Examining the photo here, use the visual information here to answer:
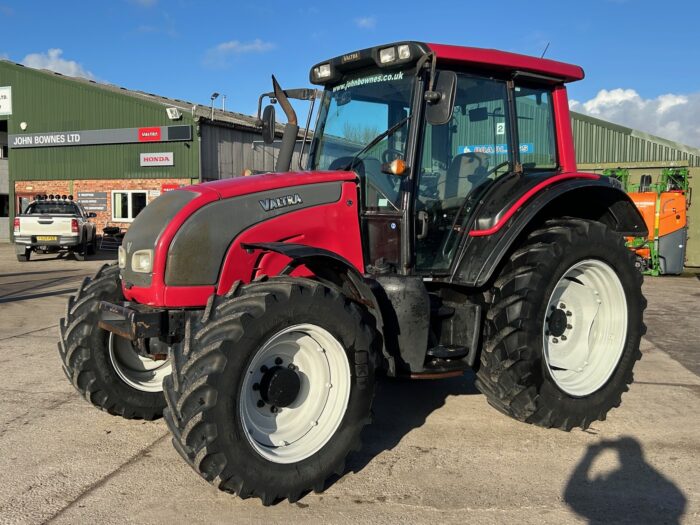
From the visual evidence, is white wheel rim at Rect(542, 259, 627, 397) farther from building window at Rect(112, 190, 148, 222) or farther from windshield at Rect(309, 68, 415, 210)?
building window at Rect(112, 190, 148, 222)

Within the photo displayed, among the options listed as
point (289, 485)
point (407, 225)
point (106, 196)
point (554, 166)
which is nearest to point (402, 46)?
point (407, 225)

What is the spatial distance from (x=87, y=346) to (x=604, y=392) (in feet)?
11.6

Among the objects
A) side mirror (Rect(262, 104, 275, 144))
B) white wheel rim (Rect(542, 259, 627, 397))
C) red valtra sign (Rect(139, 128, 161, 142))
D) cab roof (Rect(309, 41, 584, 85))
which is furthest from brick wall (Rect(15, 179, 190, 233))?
white wheel rim (Rect(542, 259, 627, 397))

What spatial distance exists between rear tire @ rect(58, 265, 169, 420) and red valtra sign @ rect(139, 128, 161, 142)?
21.1 meters

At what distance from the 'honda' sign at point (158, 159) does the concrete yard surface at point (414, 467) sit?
19526 mm

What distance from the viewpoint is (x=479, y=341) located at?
4156mm

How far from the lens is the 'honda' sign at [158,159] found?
2412 centimetres

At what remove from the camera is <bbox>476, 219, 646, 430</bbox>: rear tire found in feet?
13.3

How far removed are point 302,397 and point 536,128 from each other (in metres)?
2.68

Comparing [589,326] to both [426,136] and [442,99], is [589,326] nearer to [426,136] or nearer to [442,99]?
[426,136]

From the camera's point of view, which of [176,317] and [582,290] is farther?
[582,290]

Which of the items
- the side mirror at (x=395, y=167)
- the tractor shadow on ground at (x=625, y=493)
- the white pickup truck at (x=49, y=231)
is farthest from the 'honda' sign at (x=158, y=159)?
the tractor shadow on ground at (x=625, y=493)

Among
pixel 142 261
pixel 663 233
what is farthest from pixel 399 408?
pixel 663 233

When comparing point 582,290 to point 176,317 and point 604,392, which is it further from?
point 176,317
